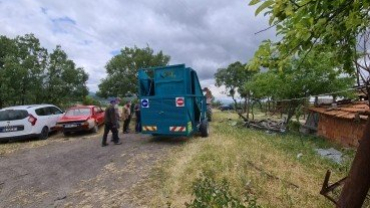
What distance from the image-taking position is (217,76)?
6525 centimetres

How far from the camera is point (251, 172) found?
320 inches

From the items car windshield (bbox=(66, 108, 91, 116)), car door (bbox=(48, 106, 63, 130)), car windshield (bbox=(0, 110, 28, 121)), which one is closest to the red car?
car windshield (bbox=(66, 108, 91, 116))

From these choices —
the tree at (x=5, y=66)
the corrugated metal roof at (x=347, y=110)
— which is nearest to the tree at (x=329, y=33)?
the corrugated metal roof at (x=347, y=110)

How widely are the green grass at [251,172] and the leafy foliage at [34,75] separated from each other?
1337cm

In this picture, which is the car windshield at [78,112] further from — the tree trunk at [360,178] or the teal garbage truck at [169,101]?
the tree trunk at [360,178]

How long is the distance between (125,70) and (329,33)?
70.9 ft

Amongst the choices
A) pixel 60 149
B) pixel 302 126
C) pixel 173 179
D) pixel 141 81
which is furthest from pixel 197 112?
pixel 302 126

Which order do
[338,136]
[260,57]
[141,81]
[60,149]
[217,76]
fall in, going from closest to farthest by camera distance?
[260,57]
[60,149]
[141,81]
[338,136]
[217,76]

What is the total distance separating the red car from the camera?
1603 cm

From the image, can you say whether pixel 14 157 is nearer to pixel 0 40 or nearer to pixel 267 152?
pixel 267 152

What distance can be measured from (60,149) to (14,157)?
1646mm

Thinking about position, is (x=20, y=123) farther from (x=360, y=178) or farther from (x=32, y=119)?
(x=360, y=178)

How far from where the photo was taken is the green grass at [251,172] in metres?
6.24

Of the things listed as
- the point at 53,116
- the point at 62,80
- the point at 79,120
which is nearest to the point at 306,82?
the point at 79,120
